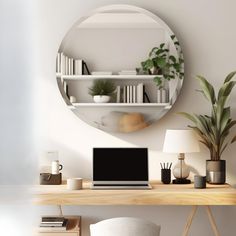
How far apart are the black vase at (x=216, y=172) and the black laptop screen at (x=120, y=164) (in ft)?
1.29

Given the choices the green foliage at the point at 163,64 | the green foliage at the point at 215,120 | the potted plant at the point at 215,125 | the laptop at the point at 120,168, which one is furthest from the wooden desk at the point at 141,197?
the green foliage at the point at 163,64

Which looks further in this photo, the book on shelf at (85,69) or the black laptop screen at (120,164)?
the book on shelf at (85,69)

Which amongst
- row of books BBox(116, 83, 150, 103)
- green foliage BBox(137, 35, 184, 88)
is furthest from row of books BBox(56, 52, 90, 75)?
green foliage BBox(137, 35, 184, 88)

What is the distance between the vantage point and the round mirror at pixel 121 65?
274 centimetres

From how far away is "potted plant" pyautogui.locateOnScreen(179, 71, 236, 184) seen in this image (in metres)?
2.57

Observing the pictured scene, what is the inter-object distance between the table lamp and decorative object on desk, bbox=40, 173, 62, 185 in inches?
26.1

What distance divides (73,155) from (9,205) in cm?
258

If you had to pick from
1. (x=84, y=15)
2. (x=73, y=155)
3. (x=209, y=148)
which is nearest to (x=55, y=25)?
(x=84, y=15)

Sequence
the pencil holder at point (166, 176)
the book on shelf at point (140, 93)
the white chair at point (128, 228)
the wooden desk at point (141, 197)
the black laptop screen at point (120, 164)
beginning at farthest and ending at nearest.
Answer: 1. the book on shelf at point (140, 93)
2. the pencil holder at point (166, 176)
3. the black laptop screen at point (120, 164)
4. the wooden desk at point (141, 197)
5. the white chair at point (128, 228)

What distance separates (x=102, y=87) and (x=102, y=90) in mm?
20

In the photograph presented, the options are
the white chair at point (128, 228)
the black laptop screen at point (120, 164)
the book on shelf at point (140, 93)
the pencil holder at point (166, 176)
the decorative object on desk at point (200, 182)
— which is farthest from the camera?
the book on shelf at point (140, 93)

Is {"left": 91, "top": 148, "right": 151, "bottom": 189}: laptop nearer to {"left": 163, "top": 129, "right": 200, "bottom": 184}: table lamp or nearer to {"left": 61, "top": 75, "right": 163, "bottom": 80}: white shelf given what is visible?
{"left": 163, "top": 129, "right": 200, "bottom": 184}: table lamp

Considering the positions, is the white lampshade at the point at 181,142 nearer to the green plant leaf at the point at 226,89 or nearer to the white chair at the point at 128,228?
the green plant leaf at the point at 226,89

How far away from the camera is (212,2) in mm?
2811
